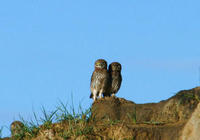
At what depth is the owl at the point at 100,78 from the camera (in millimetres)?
15172

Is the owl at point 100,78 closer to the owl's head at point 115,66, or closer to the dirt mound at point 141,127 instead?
the owl's head at point 115,66

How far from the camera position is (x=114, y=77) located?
15617mm

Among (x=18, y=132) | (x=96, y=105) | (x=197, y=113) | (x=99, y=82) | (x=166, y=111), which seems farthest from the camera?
(x=99, y=82)

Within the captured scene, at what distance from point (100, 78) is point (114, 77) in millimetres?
694

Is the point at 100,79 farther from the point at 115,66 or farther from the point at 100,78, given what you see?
the point at 115,66

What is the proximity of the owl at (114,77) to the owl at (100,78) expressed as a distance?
28 cm

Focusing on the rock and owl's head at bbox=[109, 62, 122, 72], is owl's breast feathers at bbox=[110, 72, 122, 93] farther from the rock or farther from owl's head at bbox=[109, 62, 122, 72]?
the rock

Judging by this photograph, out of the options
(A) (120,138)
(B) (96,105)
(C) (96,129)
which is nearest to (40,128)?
(C) (96,129)

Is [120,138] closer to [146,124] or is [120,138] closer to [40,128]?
[146,124]

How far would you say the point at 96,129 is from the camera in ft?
32.1

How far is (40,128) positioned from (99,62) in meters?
5.30

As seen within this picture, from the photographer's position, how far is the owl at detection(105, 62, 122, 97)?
1559 cm

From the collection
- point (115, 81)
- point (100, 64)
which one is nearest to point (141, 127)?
point (100, 64)

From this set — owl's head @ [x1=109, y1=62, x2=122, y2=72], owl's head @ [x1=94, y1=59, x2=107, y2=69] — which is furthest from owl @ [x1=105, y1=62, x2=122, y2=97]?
owl's head @ [x1=94, y1=59, x2=107, y2=69]
